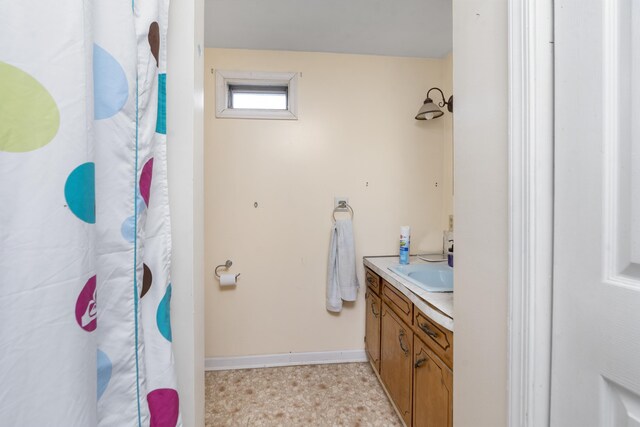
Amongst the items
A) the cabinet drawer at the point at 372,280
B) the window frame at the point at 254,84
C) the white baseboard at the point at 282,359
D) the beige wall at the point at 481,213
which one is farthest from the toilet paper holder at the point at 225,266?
the beige wall at the point at 481,213

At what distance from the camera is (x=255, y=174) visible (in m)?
2.03

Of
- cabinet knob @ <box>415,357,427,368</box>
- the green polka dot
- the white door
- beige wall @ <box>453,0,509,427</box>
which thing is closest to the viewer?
the green polka dot

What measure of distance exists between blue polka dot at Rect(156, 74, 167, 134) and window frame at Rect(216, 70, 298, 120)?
4.71ft

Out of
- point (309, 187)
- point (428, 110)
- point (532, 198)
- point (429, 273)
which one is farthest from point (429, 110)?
point (532, 198)

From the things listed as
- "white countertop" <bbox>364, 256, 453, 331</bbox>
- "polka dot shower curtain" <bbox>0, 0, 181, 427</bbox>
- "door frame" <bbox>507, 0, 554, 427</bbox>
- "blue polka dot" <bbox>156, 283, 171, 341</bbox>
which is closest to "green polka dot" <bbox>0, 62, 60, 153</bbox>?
"polka dot shower curtain" <bbox>0, 0, 181, 427</bbox>

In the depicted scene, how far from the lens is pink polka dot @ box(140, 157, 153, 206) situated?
58 centimetres

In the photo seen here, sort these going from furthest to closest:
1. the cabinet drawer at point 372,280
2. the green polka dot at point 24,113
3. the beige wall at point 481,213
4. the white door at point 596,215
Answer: the cabinet drawer at point 372,280
the beige wall at point 481,213
the white door at point 596,215
the green polka dot at point 24,113

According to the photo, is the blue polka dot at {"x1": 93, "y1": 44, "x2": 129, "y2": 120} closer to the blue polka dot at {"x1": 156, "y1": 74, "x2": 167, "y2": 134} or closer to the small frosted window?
the blue polka dot at {"x1": 156, "y1": 74, "x2": 167, "y2": 134}

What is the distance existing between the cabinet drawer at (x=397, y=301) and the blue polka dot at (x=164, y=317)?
1.05m

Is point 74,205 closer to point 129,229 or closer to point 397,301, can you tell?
point 129,229

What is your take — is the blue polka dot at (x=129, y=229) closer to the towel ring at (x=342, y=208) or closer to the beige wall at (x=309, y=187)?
the beige wall at (x=309, y=187)

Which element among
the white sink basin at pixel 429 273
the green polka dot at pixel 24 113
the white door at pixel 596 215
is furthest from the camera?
the white sink basin at pixel 429 273

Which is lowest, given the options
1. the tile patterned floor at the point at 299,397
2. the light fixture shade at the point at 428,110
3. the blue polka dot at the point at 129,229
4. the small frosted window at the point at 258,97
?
the tile patterned floor at the point at 299,397

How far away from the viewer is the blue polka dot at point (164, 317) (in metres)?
0.63
